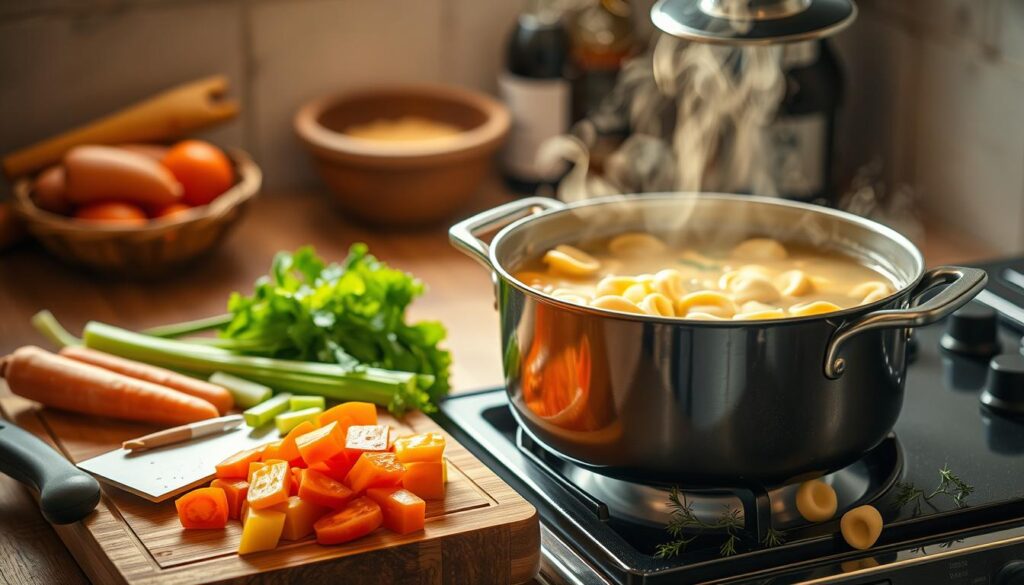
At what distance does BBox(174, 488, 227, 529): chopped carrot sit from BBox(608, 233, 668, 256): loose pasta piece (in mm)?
456

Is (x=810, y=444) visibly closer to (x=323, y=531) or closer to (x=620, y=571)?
(x=620, y=571)

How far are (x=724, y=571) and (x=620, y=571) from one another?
0.08 m

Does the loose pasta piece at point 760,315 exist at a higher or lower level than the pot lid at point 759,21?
lower

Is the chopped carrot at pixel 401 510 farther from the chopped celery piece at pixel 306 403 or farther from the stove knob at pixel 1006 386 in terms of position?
the stove knob at pixel 1006 386

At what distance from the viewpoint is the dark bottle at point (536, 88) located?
6.33ft

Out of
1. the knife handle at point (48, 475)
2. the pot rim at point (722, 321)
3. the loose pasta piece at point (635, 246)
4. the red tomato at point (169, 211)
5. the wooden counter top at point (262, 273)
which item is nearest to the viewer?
the pot rim at point (722, 321)

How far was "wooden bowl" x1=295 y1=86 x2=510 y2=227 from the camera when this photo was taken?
1814 millimetres

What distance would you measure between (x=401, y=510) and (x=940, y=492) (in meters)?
0.45

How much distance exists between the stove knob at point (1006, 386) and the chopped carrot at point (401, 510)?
0.57 meters

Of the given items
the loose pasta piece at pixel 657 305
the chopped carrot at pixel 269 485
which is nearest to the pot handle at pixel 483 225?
the loose pasta piece at pixel 657 305

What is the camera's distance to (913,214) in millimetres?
1948

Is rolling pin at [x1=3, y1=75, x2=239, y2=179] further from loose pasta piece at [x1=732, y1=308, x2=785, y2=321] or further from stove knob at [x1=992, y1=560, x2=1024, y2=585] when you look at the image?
stove knob at [x1=992, y1=560, x2=1024, y2=585]

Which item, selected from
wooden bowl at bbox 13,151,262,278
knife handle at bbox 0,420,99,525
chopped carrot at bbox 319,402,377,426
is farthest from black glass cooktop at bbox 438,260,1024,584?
wooden bowl at bbox 13,151,262,278

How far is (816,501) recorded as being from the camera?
106cm
